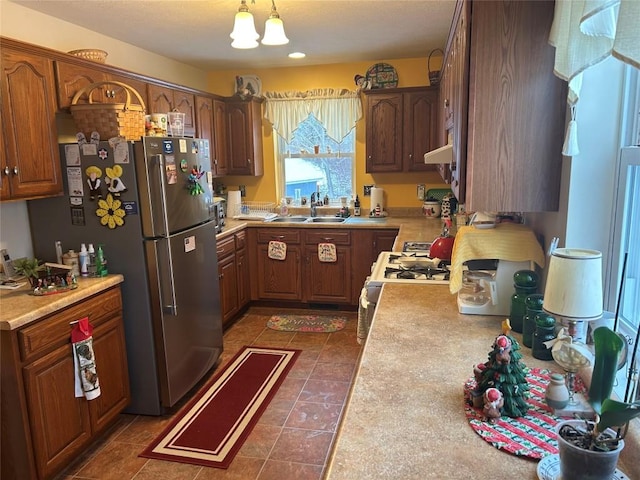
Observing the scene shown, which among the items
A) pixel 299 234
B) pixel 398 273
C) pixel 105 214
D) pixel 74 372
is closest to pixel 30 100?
pixel 105 214

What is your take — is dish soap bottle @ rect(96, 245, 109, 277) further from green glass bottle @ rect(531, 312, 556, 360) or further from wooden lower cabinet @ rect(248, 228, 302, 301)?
green glass bottle @ rect(531, 312, 556, 360)

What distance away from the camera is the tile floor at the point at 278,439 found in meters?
2.29

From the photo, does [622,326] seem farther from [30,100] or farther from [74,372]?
[30,100]

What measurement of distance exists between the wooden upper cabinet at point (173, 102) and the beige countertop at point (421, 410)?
8.35ft

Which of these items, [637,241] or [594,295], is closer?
[594,295]

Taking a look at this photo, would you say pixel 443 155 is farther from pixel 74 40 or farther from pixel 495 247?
pixel 74 40

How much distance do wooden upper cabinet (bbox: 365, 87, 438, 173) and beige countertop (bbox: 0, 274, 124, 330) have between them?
2.83m

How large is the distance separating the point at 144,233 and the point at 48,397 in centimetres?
94

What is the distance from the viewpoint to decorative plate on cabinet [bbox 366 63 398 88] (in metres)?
4.48

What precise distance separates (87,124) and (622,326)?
2727 millimetres

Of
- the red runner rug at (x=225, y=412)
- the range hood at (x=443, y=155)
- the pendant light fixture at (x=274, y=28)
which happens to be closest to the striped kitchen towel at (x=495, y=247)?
the range hood at (x=443, y=155)

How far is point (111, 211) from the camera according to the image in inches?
102

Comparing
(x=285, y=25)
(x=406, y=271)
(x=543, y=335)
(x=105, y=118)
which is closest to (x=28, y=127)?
(x=105, y=118)

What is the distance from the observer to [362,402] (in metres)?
1.30
